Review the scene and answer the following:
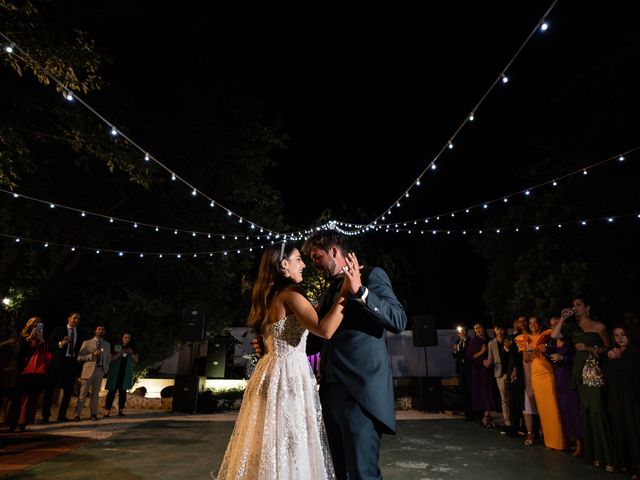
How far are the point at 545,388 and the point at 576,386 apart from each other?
59cm

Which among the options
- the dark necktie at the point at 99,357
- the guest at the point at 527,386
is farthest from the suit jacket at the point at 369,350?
the dark necktie at the point at 99,357

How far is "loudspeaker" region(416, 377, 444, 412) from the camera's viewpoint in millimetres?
8383

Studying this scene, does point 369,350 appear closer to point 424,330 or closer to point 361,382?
point 361,382

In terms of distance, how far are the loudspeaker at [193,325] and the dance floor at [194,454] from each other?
212 centimetres

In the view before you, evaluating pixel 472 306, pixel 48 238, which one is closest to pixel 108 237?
pixel 48 238

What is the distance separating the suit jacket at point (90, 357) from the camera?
23.0 ft

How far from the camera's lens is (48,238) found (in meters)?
8.38

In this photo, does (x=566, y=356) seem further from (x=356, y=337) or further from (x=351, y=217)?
(x=351, y=217)

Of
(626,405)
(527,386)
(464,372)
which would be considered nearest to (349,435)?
(626,405)

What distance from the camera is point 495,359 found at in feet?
20.8

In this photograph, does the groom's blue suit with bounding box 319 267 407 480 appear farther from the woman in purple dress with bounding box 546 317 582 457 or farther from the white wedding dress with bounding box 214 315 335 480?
the woman in purple dress with bounding box 546 317 582 457

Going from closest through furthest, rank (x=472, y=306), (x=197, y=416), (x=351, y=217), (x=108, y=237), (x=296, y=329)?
(x=296, y=329), (x=197, y=416), (x=108, y=237), (x=351, y=217), (x=472, y=306)

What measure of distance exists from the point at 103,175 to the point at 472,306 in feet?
67.9

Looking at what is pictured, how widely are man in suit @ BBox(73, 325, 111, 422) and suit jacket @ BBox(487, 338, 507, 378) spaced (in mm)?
6402
